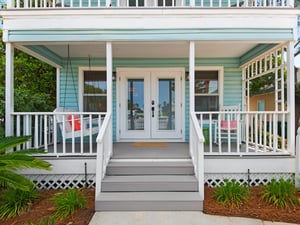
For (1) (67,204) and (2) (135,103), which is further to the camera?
(2) (135,103)

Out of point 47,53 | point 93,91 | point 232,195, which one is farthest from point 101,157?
point 93,91

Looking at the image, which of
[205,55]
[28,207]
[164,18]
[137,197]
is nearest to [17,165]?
[28,207]

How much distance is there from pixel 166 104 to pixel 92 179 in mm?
3075

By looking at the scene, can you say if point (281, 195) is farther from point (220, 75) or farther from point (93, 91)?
point (93, 91)

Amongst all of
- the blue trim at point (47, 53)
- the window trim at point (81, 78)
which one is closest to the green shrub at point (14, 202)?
the blue trim at point (47, 53)

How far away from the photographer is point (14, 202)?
151 inches

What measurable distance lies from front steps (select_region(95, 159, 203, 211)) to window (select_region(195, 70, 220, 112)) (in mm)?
2813

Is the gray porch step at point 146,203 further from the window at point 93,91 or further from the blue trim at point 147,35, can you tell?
the window at point 93,91

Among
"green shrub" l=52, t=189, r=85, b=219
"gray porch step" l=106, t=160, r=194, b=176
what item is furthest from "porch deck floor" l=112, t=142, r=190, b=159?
"green shrub" l=52, t=189, r=85, b=219

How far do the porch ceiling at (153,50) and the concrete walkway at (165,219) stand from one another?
338cm

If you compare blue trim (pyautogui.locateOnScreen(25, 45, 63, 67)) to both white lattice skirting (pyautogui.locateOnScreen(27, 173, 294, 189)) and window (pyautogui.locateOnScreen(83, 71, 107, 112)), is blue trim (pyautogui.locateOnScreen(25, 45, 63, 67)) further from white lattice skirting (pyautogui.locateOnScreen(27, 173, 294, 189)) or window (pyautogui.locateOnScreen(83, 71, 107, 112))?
white lattice skirting (pyautogui.locateOnScreen(27, 173, 294, 189))

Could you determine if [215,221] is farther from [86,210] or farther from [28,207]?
[28,207]

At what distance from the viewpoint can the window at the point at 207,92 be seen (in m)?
7.12

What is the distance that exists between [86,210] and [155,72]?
4.18 m
